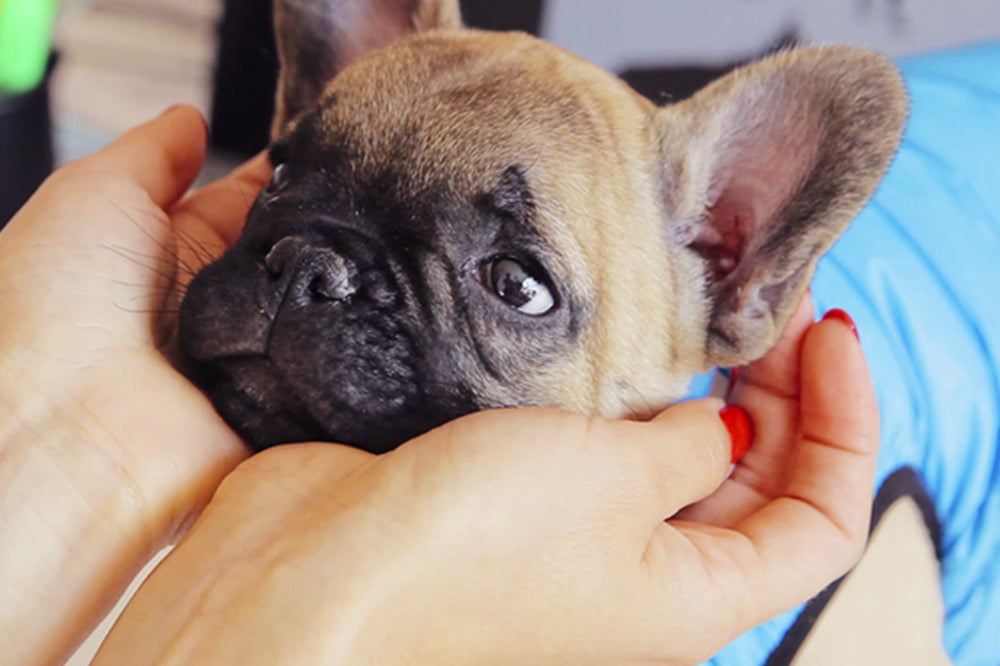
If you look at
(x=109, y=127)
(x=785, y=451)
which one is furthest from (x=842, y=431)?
(x=109, y=127)

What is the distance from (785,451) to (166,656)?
820 millimetres

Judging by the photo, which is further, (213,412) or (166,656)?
(213,412)

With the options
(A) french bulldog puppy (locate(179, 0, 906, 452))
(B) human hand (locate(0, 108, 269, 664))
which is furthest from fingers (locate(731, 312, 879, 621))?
(B) human hand (locate(0, 108, 269, 664))

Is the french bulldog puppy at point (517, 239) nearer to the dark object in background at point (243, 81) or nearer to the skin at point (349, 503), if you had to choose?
the skin at point (349, 503)

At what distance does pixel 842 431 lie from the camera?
1.14 m

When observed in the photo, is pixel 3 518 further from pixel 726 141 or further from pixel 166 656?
pixel 726 141

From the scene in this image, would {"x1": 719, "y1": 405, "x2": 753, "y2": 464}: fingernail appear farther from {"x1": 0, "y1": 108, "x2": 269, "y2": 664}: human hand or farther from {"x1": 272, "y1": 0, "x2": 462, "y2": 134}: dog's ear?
{"x1": 272, "y1": 0, "x2": 462, "y2": 134}: dog's ear

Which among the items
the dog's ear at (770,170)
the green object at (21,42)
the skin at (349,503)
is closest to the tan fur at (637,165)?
the dog's ear at (770,170)

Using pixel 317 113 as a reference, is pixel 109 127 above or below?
below

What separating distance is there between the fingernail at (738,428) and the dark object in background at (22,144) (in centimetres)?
171

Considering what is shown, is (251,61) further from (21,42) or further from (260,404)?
(260,404)

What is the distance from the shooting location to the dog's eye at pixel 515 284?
3.34 ft

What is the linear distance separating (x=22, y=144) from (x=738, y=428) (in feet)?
5.79

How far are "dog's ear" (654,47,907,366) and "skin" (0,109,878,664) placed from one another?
128 millimetres
